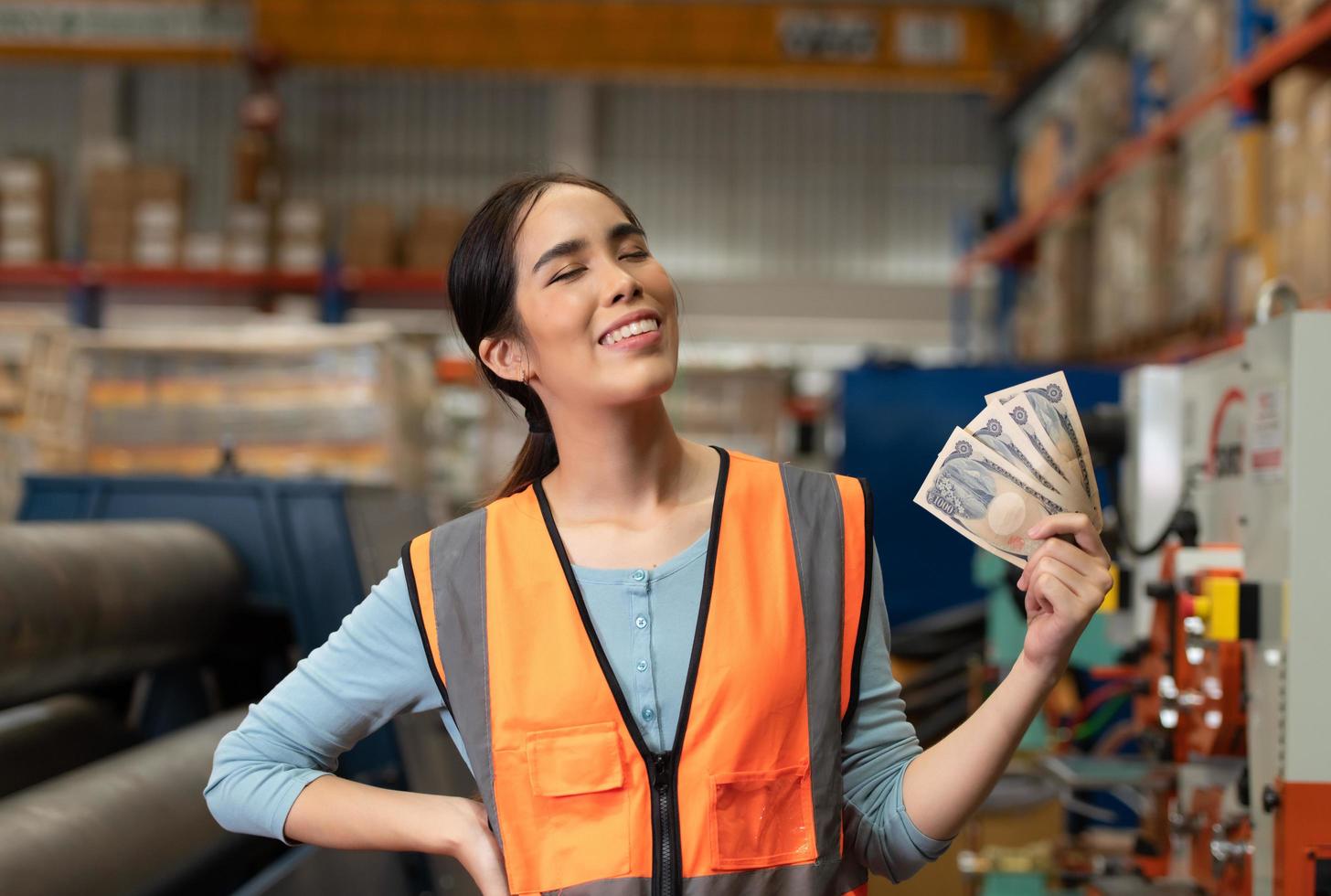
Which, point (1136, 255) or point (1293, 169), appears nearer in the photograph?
point (1293, 169)

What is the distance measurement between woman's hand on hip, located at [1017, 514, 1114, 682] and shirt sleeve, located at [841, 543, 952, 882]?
0.71ft

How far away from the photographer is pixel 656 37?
10906mm

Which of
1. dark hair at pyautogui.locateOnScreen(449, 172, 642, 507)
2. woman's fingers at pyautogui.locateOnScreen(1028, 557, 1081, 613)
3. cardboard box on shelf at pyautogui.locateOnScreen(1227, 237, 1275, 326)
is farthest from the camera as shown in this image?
cardboard box on shelf at pyautogui.locateOnScreen(1227, 237, 1275, 326)

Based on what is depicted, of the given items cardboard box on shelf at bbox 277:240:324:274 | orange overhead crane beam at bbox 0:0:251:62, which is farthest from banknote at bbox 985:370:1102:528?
orange overhead crane beam at bbox 0:0:251:62

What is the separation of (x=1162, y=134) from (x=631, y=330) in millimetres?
5358

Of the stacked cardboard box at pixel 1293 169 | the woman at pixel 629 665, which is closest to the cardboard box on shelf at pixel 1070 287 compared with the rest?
the stacked cardboard box at pixel 1293 169

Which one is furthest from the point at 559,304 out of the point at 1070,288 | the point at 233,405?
the point at 1070,288

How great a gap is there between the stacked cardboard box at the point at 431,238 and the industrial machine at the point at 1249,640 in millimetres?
8781

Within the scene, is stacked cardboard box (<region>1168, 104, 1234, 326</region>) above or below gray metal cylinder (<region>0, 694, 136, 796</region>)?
above

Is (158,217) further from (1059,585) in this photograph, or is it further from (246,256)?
(1059,585)

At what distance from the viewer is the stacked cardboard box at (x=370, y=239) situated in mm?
11047

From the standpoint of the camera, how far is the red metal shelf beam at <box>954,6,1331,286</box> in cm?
457

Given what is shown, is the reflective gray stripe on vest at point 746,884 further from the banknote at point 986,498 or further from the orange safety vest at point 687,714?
the banknote at point 986,498

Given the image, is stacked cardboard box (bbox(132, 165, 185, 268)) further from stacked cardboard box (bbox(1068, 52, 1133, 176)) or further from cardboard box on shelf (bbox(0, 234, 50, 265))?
stacked cardboard box (bbox(1068, 52, 1133, 176))
